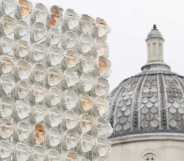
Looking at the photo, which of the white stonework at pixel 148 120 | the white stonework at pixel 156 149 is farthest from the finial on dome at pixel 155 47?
the white stonework at pixel 156 149

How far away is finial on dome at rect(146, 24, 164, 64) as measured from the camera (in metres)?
51.5

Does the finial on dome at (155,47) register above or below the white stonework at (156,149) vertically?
above

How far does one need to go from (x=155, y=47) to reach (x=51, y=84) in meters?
25.0

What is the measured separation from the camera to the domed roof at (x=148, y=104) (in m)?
46.8

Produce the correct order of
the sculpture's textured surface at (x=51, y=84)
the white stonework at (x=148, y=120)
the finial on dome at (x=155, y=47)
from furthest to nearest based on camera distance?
the finial on dome at (x=155, y=47), the white stonework at (x=148, y=120), the sculpture's textured surface at (x=51, y=84)

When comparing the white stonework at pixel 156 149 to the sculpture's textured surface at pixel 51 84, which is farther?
the white stonework at pixel 156 149

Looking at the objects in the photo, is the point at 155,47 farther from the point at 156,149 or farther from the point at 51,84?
the point at 51,84

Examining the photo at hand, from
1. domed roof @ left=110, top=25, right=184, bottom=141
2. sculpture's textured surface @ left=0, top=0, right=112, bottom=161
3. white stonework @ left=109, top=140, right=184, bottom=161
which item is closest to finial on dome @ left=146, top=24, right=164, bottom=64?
domed roof @ left=110, top=25, right=184, bottom=141

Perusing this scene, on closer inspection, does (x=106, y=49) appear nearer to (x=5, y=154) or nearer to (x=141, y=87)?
(x=5, y=154)

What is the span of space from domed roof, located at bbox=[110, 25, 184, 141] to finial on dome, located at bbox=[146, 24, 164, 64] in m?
1.89

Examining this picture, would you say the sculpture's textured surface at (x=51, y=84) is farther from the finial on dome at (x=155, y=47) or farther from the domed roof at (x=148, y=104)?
the finial on dome at (x=155, y=47)

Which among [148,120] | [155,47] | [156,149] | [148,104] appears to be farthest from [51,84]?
[155,47]

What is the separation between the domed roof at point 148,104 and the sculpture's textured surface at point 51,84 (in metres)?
17.7

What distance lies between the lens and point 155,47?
51.9m
